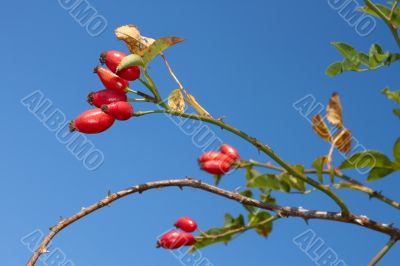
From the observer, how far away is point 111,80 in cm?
172

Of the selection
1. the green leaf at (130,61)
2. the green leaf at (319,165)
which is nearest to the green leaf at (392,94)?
the green leaf at (319,165)

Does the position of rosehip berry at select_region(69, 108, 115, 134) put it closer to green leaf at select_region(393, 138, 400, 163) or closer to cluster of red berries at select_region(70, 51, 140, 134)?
cluster of red berries at select_region(70, 51, 140, 134)

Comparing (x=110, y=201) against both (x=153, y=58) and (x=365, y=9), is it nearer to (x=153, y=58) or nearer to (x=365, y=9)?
(x=153, y=58)

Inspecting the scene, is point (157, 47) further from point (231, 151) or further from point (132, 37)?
point (231, 151)

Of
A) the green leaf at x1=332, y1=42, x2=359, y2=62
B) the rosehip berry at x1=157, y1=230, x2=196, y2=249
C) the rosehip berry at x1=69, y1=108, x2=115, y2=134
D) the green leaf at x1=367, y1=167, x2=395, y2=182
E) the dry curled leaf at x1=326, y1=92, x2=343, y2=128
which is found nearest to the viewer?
the dry curled leaf at x1=326, y1=92, x2=343, y2=128

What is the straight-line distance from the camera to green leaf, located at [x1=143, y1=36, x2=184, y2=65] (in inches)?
63.7

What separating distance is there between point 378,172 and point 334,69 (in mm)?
743

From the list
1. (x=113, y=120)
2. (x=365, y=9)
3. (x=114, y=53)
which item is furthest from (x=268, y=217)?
(x=365, y=9)

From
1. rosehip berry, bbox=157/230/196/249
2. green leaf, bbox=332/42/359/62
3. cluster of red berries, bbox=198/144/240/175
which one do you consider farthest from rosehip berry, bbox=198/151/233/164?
green leaf, bbox=332/42/359/62

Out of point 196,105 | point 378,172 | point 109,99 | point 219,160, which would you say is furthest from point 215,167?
point 378,172

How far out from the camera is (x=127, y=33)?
1.72 m

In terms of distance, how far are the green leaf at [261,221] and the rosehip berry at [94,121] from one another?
69 cm

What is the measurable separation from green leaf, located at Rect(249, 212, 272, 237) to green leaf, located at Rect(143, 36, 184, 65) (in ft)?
2.48

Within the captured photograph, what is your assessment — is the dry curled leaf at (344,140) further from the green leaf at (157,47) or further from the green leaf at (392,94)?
the green leaf at (157,47)
